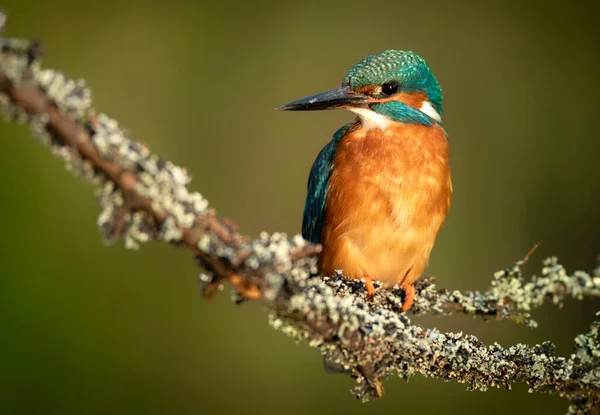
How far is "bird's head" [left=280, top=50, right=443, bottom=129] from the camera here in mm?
1423

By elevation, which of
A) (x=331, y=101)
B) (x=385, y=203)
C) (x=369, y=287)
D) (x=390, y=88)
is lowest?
(x=369, y=287)

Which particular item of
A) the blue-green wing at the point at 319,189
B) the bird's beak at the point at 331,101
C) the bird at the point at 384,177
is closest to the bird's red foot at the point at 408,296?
the bird at the point at 384,177

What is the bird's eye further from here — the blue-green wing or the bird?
the blue-green wing

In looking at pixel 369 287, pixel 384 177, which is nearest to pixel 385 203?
pixel 384 177

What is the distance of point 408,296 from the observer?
1.35 meters

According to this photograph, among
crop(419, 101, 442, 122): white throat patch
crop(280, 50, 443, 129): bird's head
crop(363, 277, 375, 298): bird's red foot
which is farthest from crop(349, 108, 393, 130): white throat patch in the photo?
crop(363, 277, 375, 298): bird's red foot

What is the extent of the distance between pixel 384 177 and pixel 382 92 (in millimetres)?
197

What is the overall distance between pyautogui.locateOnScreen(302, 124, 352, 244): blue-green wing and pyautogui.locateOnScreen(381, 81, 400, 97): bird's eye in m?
0.13

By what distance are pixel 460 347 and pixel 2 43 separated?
2.35ft

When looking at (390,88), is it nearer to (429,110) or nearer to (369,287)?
(429,110)

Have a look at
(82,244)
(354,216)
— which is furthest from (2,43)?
(82,244)

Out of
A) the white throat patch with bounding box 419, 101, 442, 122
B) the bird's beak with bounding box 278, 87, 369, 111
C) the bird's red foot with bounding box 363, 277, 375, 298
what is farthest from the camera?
the white throat patch with bounding box 419, 101, 442, 122

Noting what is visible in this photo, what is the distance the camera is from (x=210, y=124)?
9.14 feet

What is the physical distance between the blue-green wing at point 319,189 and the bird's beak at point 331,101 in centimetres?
11
